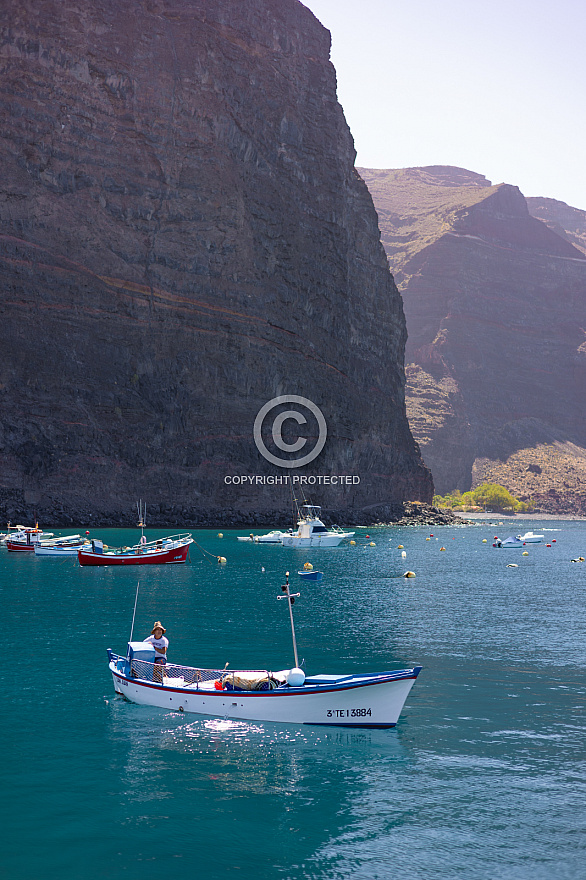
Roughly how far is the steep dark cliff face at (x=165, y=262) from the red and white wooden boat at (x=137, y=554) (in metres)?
46.4

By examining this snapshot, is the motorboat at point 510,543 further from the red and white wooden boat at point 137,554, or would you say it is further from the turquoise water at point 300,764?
the turquoise water at point 300,764

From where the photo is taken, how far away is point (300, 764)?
25.8 m

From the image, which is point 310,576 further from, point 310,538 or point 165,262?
point 165,262

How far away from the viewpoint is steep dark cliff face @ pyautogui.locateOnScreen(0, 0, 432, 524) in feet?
459

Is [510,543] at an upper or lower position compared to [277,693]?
lower

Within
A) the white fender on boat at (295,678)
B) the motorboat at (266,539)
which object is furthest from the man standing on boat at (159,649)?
the motorboat at (266,539)

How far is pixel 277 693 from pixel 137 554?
211 ft

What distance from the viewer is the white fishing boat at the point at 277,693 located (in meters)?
28.3

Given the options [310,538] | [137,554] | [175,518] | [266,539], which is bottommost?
[266,539]

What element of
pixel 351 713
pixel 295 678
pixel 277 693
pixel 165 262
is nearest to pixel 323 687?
pixel 295 678

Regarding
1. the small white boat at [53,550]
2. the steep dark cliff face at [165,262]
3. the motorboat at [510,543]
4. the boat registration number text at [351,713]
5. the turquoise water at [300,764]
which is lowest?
the motorboat at [510,543]

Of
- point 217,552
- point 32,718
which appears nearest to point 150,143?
point 217,552

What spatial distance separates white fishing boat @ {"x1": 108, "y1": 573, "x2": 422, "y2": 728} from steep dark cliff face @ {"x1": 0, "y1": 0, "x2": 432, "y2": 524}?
106 metres

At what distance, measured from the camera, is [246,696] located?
29406mm
